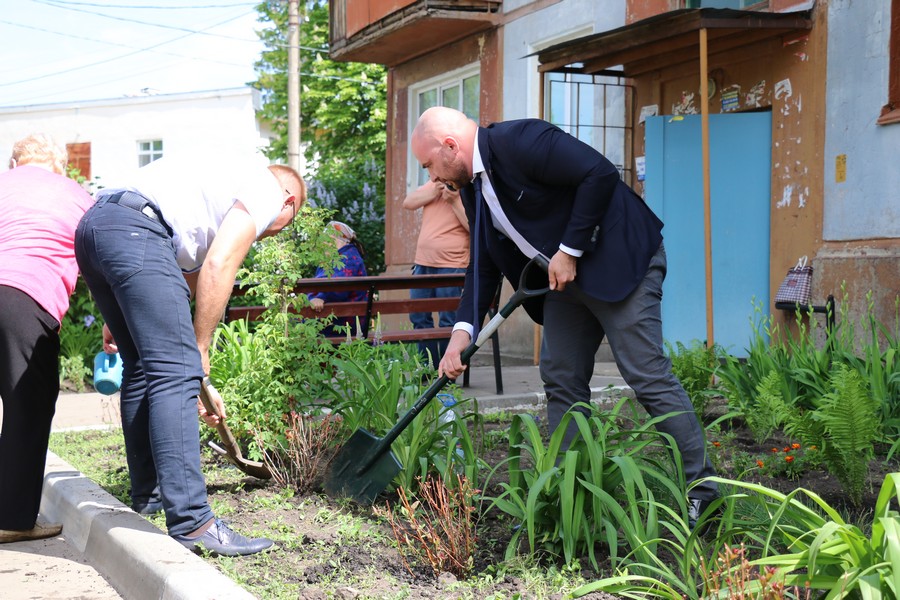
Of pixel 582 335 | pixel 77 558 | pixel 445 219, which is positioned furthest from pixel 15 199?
pixel 445 219

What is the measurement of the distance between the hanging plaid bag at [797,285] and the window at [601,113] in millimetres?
2303

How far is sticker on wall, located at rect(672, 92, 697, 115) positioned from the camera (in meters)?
8.98

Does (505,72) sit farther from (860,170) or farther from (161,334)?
(161,334)

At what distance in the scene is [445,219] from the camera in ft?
24.4

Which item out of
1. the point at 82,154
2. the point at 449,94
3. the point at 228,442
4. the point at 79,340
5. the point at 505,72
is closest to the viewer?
the point at 228,442

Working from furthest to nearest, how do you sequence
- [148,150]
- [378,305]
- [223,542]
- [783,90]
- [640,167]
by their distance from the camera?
1. [148,150]
2. [640,167]
3. [783,90]
4. [378,305]
5. [223,542]

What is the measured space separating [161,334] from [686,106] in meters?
6.77

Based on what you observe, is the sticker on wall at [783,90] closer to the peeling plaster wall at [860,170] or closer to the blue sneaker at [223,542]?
the peeling plaster wall at [860,170]

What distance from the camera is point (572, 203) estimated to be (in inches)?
140

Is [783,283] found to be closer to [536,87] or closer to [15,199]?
[536,87]

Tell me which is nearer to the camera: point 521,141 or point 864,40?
point 521,141

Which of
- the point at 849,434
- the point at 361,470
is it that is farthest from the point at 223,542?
the point at 849,434

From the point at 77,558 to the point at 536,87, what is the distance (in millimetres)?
8677

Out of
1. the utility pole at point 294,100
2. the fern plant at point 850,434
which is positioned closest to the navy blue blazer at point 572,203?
the fern plant at point 850,434
